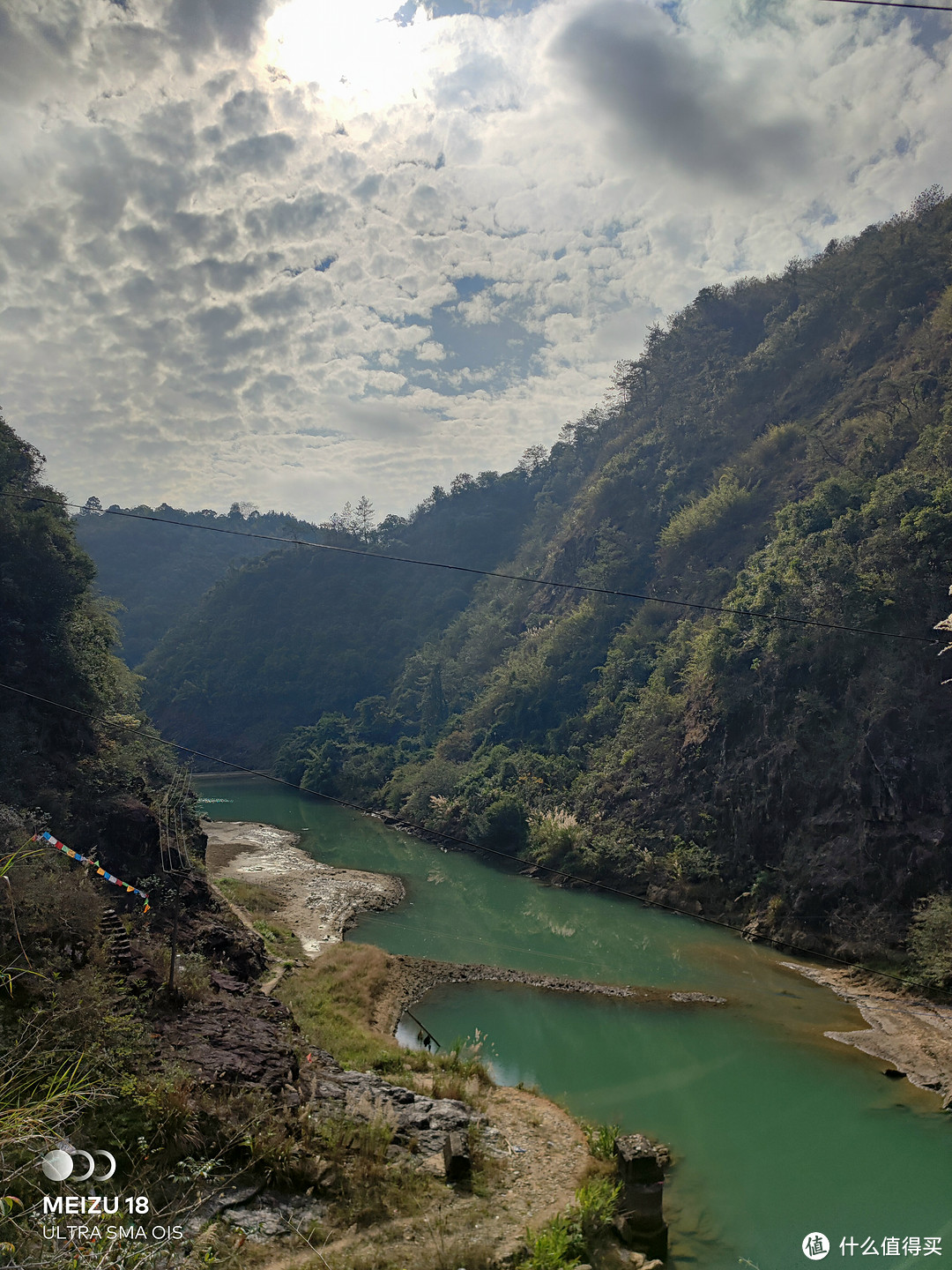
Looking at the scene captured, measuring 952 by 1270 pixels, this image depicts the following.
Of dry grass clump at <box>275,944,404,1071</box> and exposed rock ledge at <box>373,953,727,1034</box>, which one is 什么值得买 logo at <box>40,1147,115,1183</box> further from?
exposed rock ledge at <box>373,953,727,1034</box>

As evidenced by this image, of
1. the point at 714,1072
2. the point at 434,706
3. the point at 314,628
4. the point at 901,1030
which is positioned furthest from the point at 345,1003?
the point at 314,628

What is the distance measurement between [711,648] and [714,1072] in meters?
16.0

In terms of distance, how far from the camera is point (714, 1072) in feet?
41.3

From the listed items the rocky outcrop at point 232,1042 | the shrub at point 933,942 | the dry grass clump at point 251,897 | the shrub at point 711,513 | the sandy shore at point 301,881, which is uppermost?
the shrub at point 711,513

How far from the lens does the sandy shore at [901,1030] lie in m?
12.2

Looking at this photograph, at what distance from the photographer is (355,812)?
135ft

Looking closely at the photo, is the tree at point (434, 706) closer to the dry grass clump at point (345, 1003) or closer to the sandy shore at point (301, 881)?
the sandy shore at point (301, 881)

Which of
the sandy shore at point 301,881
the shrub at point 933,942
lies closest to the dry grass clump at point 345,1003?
the sandy shore at point 301,881

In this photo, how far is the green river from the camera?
864 centimetres

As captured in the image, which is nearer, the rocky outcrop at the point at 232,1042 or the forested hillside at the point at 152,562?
the rocky outcrop at the point at 232,1042

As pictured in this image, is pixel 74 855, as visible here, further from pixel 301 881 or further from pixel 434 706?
pixel 434 706

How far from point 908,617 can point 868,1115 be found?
13.7 meters

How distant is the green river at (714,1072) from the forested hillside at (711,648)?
3.13 metres

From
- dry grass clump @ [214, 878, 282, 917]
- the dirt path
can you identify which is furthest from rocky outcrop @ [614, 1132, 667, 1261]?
dry grass clump @ [214, 878, 282, 917]
